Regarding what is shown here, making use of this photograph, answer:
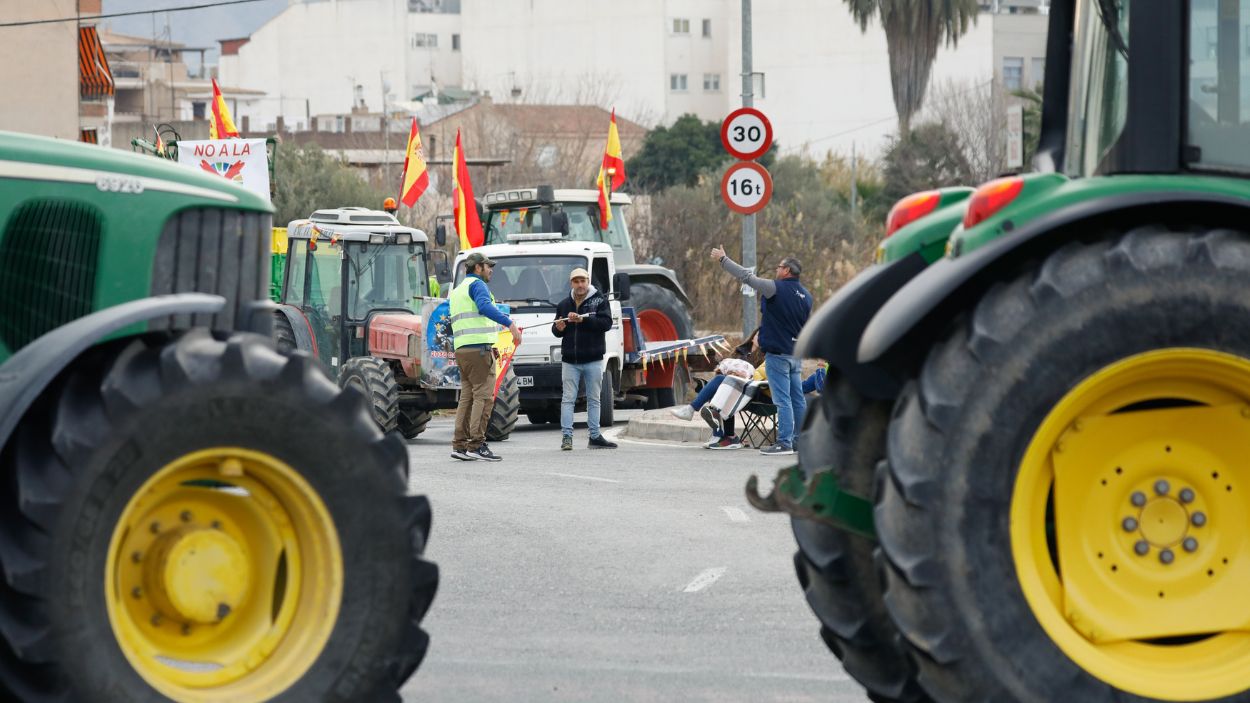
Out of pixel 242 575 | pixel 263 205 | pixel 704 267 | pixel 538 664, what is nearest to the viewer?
pixel 242 575

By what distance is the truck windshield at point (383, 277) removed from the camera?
73.1 ft

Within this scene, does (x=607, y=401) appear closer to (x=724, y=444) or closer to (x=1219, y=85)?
(x=724, y=444)

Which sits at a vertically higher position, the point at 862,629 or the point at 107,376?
the point at 107,376

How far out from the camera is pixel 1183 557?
503 cm

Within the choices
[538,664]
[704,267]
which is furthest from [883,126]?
[538,664]

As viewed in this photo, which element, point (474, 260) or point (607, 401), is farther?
point (607, 401)

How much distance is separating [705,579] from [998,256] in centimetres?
483

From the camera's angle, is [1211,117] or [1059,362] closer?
[1059,362]

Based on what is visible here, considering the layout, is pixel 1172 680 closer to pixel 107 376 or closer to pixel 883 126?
pixel 107 376

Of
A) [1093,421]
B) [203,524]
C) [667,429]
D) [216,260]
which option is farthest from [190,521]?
[667,429]

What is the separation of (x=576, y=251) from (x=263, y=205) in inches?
659

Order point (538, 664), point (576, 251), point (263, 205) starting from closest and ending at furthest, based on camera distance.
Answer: point (263, 205)
point (538, 664)
point (576, 251)

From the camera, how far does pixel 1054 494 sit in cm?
507

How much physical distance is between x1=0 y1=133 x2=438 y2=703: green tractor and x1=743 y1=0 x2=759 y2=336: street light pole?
528 inches
